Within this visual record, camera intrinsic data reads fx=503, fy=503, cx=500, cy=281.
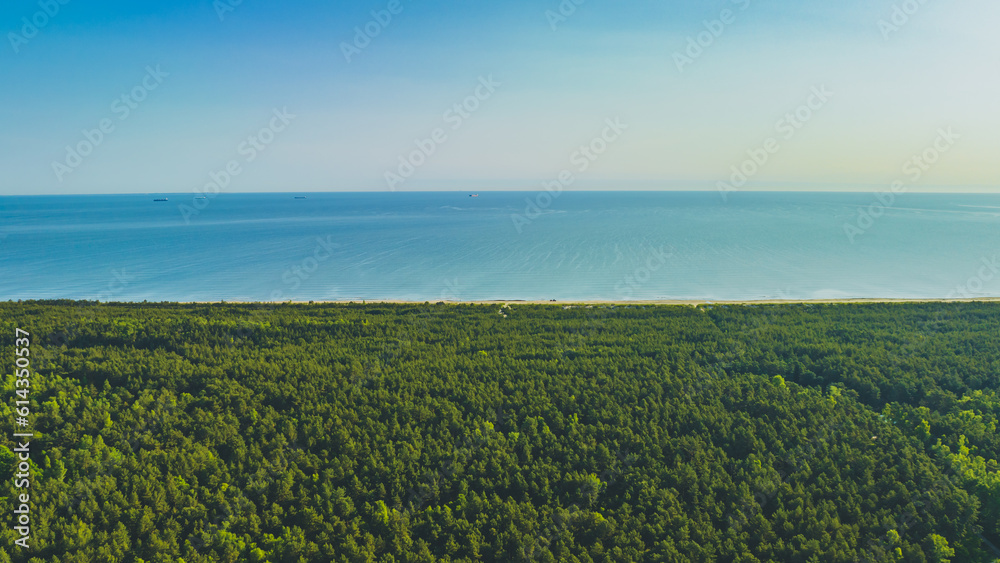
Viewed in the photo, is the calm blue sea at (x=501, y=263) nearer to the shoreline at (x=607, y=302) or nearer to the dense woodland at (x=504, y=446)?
the shoreline at (x=607, y=302)

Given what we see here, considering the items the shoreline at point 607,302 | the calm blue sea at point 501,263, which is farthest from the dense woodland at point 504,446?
the calm blue sea at point 501,263

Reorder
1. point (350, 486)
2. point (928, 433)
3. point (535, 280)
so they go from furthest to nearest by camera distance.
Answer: point (535, 280) < point (928, 433) < point (350, 486)

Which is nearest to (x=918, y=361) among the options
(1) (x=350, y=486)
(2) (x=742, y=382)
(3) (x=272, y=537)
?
(2) (x=742, y=382)

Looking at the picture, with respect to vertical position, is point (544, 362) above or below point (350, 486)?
above

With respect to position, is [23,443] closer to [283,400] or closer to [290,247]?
[283,400]

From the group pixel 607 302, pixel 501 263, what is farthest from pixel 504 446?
pixel 501 263

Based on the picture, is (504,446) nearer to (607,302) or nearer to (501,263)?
(607,302)

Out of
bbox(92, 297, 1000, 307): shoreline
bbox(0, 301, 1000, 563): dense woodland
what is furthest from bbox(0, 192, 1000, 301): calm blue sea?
bbox(0, 301, 1000, 563): dense woodland

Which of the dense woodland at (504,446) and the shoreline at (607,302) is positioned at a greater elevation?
the shoreline at (607,302)
